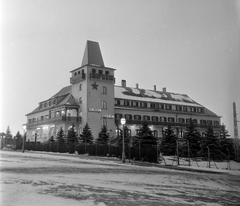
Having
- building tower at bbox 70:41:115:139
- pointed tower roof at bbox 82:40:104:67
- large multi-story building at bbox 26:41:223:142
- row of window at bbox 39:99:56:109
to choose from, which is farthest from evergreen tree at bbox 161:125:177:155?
row of window at bbox 39:99:56:109

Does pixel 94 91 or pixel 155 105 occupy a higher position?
pixel 94 91

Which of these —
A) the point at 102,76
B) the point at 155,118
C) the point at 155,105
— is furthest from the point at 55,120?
the point at 155,105

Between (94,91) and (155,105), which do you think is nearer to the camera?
(94,91)

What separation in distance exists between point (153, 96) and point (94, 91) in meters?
20.6

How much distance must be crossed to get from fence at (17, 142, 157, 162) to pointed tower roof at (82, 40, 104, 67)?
2149cm

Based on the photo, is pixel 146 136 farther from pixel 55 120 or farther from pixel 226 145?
pixel 55 120

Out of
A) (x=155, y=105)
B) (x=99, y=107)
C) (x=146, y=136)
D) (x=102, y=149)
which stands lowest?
(x=102, y=149)

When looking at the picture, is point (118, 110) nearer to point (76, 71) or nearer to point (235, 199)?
point (76, 71)

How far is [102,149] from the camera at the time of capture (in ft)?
102

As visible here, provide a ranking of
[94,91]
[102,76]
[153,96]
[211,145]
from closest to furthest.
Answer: [211,145] < [94,91] < [102,76] < [153,96]

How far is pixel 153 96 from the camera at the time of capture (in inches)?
2894

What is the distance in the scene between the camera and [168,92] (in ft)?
264

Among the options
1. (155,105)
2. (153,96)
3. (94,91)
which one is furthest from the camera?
(153,96)

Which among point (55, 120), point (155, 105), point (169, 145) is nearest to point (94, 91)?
point (55, 120)
